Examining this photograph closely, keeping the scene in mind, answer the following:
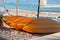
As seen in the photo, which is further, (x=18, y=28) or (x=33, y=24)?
(x=18, y=28)

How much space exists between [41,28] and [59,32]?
30.8 inches

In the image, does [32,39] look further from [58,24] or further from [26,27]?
[58,24]

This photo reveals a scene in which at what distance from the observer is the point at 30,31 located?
6973 mm

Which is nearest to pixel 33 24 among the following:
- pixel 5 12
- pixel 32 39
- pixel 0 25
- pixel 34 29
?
pixel 34 29

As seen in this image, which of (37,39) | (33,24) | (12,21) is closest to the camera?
(37,39)

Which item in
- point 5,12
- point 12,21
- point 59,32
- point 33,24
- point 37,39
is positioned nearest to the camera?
point 37,39

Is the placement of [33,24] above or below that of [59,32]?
above

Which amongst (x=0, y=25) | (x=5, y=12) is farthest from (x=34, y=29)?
(x=5, y=12)

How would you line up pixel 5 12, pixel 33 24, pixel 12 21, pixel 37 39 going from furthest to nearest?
pixel 5 12 → pixel 12 21 → pixel 33 24 → pixel 37 39

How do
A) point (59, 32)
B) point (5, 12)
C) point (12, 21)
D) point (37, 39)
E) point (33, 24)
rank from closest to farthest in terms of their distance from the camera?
point (37, 39), point (33, 24), point (59, 32), point (12, 21), point (5, 12)

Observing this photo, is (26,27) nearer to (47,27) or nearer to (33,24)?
(33,24)

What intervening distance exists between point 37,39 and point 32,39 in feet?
0.48

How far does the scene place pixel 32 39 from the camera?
19.8 ft

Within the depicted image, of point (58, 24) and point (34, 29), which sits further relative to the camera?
point (58, 24)
